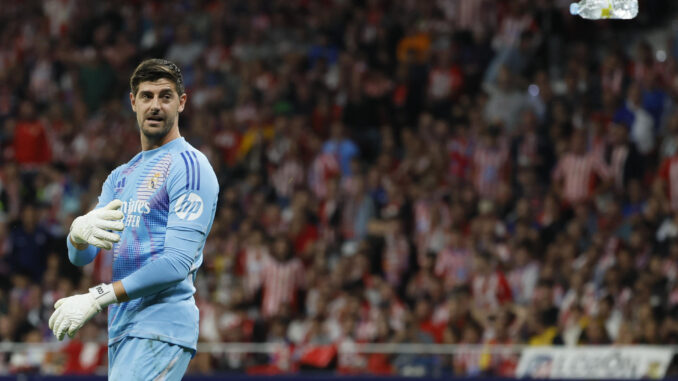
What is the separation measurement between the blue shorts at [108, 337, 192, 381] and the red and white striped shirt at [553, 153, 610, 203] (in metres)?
9.15

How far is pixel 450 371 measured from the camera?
11375 mm

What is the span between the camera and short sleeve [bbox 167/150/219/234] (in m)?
4.73

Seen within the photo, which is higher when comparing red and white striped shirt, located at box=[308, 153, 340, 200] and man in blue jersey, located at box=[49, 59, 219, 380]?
man in blue jersey, located at box=[49, 59, 219, 380]

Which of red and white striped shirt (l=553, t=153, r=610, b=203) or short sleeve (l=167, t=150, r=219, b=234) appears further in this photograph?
red and white striped shirt (l=553, t=153, r=610, b=203)

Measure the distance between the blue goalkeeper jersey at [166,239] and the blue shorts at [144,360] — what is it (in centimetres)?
3

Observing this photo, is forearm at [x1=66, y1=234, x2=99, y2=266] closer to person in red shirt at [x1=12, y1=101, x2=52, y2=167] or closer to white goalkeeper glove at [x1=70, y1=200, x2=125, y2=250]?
white goalkeeper glove at [x1=70, y1=200, x2=125, y2=250]

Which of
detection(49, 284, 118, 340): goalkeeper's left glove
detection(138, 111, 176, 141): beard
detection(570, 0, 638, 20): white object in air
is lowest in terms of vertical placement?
detection(49, 284, 118, 340): goalkeeper's left glove

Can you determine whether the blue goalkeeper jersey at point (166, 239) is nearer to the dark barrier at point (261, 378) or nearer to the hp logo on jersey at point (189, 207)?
the hp logo on jersey at point (189, 207)

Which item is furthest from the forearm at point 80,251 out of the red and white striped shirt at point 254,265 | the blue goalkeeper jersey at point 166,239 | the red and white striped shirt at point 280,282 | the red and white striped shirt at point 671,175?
the red and white striped shirt at point 671,175

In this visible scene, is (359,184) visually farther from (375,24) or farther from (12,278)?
(12,278)

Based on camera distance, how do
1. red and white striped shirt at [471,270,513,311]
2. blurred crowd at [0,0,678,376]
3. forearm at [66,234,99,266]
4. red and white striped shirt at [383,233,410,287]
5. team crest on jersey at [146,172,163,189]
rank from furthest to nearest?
1. red and white striped shirt at [383,233,410,287]
2. red and white striped shirt at [471,270,513,311]
3. blurred crowd at [0,0,678,376]
4. forearm at [66,234,99,266]
5. team crest on jersey at [146,172,163,189]

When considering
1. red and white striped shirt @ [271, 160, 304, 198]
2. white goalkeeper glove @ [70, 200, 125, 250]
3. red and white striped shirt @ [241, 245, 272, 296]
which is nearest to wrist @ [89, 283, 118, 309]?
white goalkeeper glove @ [70, 200, 125, 250]

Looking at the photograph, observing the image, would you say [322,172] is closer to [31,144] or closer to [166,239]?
Result: [31,144]

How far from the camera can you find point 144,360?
15.5ft
